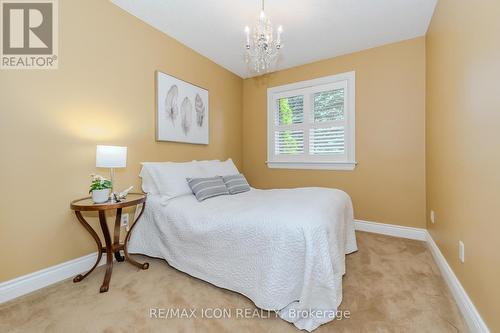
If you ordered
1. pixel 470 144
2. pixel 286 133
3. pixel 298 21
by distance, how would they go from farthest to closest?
1. pixel 286 133
2. pixel 298 21
3. pixel 470 144

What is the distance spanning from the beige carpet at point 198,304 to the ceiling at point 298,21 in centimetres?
262

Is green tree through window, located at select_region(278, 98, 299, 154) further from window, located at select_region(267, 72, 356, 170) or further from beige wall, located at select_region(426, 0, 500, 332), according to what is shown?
Result: beige wall, located at select_region(426, 0, 500, 332)

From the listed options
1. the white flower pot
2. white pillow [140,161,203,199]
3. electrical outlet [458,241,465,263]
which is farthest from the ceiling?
electrical outlet [458,241,465,263]

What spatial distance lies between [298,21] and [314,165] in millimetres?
1973

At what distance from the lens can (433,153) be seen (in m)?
2.44

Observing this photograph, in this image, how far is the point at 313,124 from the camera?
11.7 feet

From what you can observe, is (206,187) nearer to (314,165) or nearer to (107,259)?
(107,259)

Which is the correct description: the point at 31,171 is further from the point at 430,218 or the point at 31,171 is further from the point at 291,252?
the point at 430,218

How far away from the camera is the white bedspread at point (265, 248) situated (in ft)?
4.67

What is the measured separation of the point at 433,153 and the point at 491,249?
1571 millimetres

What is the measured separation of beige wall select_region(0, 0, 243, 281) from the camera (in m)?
1.68

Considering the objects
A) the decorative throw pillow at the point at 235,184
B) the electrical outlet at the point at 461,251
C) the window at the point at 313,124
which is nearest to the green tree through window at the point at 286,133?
the window at the point at 313,124

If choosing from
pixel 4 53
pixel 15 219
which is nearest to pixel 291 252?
pixel 15 219

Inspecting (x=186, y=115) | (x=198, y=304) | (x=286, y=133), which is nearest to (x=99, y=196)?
(x=198, y=304)
